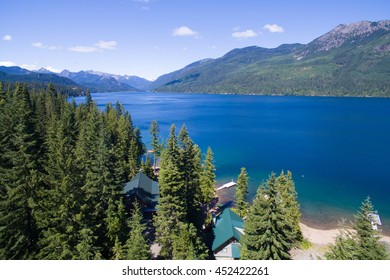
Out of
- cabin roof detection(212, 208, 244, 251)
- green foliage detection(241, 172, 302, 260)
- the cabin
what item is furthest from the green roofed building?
the cabin

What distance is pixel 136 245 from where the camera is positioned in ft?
61.6

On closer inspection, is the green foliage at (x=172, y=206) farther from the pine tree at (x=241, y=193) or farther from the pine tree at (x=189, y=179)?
the pine tree at (x=241, y=193)

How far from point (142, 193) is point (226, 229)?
14.0 metres

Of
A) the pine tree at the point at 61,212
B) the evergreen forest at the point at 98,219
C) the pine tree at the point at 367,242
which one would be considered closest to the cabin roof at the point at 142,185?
the evergreen forest at the point at 98,219

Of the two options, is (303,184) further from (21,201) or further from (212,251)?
(21,201)

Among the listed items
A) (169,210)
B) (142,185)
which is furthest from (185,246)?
(142,185)

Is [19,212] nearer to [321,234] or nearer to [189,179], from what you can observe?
[189,179]

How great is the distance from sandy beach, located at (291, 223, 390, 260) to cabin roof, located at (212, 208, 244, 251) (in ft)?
25.1

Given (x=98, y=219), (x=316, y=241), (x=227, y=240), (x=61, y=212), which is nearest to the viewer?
(x=61, y=212)

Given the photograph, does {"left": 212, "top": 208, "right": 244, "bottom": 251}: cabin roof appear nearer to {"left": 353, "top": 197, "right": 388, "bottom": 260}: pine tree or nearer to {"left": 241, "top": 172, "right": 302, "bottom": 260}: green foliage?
{"left": 241, "top": 172, "right": 302, "bottom": 260}: green foliage

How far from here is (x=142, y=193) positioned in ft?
127

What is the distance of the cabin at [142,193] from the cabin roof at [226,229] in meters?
9.80

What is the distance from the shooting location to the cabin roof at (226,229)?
28984 millimetres
